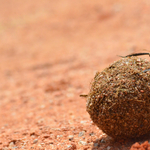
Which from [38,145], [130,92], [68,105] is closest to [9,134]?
[38,145]

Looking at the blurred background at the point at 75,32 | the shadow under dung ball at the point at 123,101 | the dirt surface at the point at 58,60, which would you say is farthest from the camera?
the blurred background at the point at 75,32

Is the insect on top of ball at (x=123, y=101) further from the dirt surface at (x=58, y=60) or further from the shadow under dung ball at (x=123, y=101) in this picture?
the dirt surface at (x=58, y=60)

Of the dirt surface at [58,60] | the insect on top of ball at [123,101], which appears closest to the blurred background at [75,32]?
the dirt surface at [58,60]

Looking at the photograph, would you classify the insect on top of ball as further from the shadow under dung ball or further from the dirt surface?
the dirt surface

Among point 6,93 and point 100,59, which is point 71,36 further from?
point 6,93

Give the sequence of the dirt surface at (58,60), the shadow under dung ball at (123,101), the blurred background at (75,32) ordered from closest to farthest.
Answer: the shadow under dung ball at (123,101), the dirt surface at (58,60), the blurred background at (75,32)
